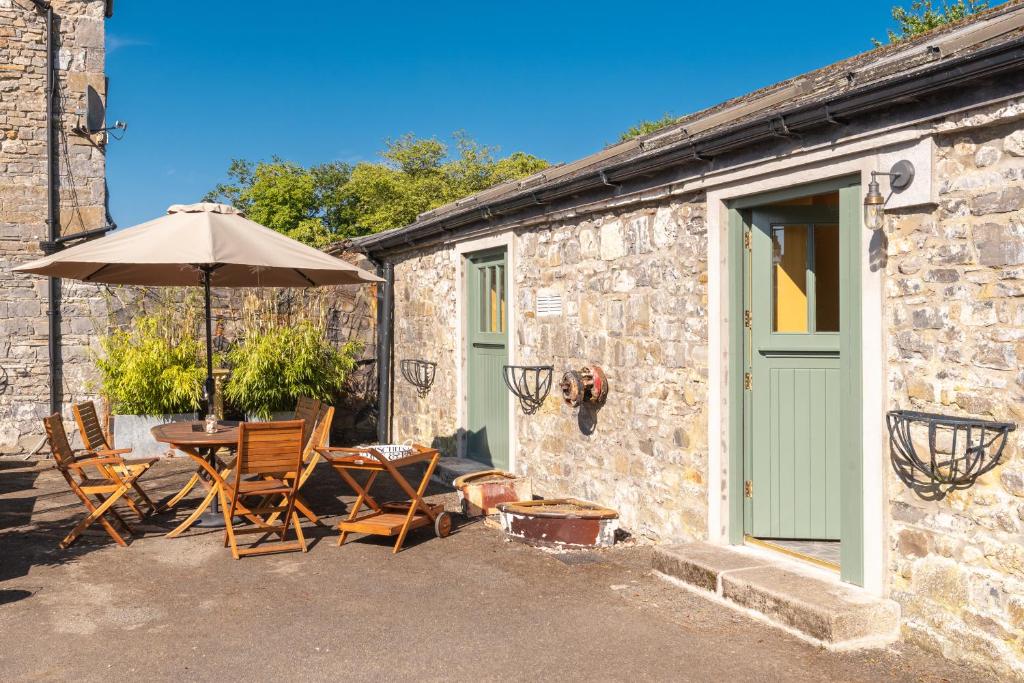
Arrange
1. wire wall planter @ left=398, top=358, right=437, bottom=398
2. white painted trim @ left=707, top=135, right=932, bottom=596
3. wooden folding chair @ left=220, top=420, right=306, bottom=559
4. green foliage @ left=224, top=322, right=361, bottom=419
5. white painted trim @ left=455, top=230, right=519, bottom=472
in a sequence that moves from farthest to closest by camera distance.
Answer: green foliage @ left=224, top=322, right=361, bottom=419 → wire wall planter @ left=398, top=358, right=437, bottom=398 → white painted trim @ left=455, top=230, right=519, bottom=472 → wooden folding chair @ left=220, top=420, right=306, bottom=559 → white painted trim @ left=707, top=135, right=932, bottom=596

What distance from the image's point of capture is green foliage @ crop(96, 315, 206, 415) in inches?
386

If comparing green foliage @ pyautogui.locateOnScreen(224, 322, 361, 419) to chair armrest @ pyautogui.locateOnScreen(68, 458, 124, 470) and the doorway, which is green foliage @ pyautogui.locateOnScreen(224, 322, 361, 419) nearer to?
chair armrest @ pyautogui.locateOnScreen(68, 458, 124, 470)

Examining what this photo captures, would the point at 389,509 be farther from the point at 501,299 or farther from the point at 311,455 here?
the point at 501,299

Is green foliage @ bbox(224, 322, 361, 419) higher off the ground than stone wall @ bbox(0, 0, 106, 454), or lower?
lower

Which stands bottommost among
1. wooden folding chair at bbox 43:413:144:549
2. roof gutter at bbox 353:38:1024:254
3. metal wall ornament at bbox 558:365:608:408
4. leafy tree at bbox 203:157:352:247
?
wooden folding chair at bbox 43:413:144:549

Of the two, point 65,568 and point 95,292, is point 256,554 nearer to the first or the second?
point 65,568

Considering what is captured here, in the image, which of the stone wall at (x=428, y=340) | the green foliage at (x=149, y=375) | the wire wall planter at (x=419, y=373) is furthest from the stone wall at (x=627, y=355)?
the green foliage at (x=149, y=375)

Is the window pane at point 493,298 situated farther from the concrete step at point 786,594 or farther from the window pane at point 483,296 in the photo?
the concrete step at point 786,594

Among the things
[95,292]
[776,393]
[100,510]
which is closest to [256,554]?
[100,510]

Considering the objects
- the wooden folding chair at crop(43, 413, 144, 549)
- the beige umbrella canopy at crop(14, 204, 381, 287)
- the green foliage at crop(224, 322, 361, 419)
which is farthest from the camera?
the green foliage at crop(224, 322, 361, 419)

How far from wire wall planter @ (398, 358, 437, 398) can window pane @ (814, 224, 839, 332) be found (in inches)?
202

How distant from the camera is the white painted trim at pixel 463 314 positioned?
25.1 ft

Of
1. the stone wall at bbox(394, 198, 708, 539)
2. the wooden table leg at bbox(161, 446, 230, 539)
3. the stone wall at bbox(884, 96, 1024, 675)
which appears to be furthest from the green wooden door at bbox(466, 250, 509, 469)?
the stone wall at bbox(884, 96, 1024, 675)

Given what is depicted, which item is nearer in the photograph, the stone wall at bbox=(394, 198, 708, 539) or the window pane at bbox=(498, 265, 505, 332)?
the stone wall at bbox=(394, 198, 708, 539)
